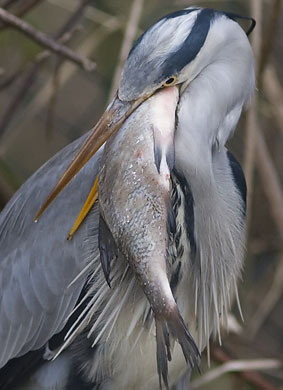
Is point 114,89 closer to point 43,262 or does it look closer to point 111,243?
point 43,262

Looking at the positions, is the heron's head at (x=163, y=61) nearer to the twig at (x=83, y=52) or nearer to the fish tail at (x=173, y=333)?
the fish tail at (x=173, y=333)

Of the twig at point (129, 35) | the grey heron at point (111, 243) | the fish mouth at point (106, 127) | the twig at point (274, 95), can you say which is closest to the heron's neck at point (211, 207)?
the grey heron at point (111, 243)

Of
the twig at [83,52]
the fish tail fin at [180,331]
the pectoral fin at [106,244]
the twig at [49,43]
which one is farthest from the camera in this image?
the twig at [83,52]

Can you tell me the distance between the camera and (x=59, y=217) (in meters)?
1.92

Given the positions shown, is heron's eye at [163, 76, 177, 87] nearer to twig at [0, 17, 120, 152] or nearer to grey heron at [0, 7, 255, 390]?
grey heron at [0, 7, 255, 390]

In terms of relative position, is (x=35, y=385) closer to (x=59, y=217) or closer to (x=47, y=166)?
(x=59, y=217)

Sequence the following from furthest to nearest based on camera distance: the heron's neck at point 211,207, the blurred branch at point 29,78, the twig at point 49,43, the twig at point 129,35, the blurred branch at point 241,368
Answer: the blurred branch at point 29,78 < the blurred branch at point 241,368 < the twig at point 129,35 < the twig at point 49,43 < the heron's neck at point 211,207

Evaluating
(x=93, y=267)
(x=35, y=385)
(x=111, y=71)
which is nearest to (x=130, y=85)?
(x=93, y=267)

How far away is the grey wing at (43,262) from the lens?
1864 mm

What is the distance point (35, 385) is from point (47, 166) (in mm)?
498

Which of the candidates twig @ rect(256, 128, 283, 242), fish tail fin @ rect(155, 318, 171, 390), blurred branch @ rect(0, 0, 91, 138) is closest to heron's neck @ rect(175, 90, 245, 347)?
fish tail fin @ rect(155, 318, 171, 390)

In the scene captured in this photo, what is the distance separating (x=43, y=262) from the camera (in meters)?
1.92

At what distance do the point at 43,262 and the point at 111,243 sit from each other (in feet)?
1.44

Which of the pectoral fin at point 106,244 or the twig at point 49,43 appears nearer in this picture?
the pectoral fin at point 106,244
